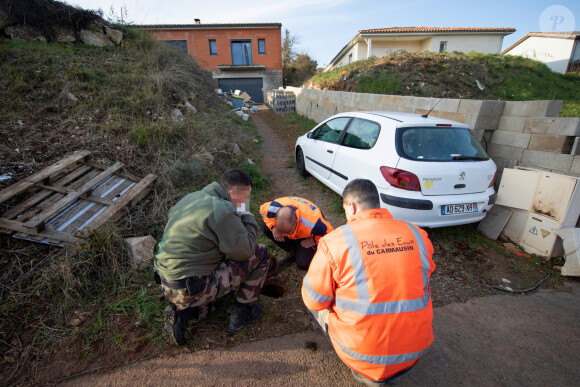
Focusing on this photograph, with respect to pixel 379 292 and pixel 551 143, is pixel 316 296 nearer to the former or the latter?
pixel 379 292

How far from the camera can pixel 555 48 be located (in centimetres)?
2209

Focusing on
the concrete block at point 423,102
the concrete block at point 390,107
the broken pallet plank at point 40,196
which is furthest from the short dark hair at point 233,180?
the concrete block at point 390,107

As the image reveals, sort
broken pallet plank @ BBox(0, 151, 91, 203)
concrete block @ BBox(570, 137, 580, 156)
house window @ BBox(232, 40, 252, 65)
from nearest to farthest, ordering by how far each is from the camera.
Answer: broken pallet plank @ BBox(0, 151, 91, 203) → concrete block @ BBox(570, 137, 580, 156) → house window @ BBox(232, 40, 252, 65)

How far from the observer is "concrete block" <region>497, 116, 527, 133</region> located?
386 centimetres

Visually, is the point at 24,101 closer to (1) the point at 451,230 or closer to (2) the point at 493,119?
(1) the point at 451,230

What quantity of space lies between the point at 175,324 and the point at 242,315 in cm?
51

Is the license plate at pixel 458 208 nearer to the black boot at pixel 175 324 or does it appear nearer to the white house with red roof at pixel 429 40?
the black boot at pixel 175 324

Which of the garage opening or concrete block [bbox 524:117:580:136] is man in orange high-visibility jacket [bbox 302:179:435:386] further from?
the garage opening

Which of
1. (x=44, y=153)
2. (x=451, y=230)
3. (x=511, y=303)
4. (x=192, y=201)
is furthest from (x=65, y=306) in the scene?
(x=451, y=230)

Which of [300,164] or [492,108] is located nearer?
[492,108]

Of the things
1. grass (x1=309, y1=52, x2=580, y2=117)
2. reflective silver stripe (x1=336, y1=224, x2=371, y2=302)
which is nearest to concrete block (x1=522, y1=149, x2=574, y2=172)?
reflective silver stripe (x1=336, y1=224, x2=371, y2=302)

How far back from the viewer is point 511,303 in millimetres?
2590

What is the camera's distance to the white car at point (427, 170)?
303cm

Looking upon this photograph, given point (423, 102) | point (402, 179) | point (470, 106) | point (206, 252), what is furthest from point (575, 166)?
point (206, 252)
